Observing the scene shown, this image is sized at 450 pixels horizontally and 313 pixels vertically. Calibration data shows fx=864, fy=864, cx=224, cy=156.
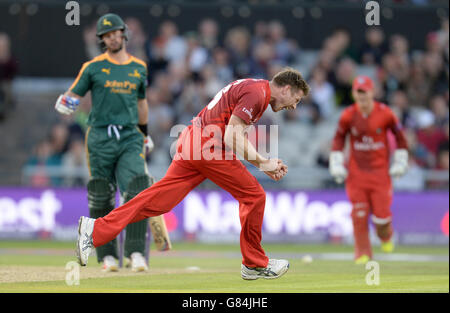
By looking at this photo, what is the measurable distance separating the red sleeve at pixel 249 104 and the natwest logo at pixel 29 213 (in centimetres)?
1092

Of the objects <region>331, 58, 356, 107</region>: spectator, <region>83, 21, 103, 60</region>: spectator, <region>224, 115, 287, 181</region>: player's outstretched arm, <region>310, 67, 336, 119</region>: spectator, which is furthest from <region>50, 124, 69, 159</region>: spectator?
<region>224, 115, 287, 181</region>: player's outstretched arm

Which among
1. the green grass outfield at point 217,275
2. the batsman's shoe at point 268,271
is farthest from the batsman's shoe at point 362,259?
the batsman's shoe at point 268,271

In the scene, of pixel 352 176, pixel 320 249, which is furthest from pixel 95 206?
pixel 320 249

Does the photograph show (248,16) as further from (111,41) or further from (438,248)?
(111,41)

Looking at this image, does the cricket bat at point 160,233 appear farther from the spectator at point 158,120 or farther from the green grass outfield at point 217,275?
the spectator at point 158,120

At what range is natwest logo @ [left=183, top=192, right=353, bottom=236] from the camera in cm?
1898

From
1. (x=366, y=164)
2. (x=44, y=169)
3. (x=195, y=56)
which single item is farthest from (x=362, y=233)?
(x=195, y=56)

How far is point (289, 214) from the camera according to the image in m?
19.1

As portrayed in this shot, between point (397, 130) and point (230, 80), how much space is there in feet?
27.2

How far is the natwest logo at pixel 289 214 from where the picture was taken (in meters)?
19.0

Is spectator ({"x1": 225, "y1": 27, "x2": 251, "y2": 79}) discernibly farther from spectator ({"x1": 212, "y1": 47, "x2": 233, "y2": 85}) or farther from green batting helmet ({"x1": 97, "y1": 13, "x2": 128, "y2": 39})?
green batting helmet ({"x1": 97, "y1": 13, "x2": 128, "y2": 39})

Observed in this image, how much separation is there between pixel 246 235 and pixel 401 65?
582 inches

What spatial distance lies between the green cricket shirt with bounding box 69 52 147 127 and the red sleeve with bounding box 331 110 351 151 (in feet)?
14.3

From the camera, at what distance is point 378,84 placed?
2275 cm
